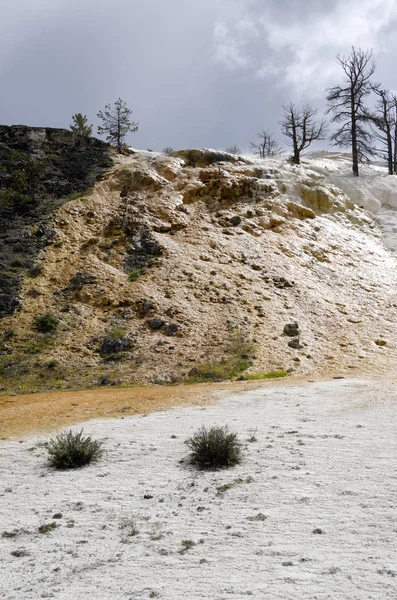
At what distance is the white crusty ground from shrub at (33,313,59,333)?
7.63 meters

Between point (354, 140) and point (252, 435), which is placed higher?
point (354, 140)

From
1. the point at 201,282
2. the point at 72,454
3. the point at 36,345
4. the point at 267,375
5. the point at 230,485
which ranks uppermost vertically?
the point at 201,282

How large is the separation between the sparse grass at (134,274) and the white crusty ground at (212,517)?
33.7ft

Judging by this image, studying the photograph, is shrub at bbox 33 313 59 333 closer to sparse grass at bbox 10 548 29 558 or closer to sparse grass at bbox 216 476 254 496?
sparse grass at bbox 216 476 254 496

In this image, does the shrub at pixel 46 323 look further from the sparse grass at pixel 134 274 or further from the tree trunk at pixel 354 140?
the tree trunk at pixel 354 140

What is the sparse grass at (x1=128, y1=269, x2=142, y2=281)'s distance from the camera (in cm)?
1814

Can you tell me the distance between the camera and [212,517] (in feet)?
16.3

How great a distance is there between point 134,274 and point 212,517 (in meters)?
14.0

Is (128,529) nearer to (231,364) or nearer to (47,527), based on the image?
(47,527)

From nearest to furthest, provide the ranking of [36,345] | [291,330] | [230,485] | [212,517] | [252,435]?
[212,517] < [230,485] < [252,435] < [36,345] < [291,330]

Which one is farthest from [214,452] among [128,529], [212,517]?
[128,529]

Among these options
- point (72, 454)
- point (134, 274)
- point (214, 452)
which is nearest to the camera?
point (214, 452)

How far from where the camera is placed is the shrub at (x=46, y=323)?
1533cm

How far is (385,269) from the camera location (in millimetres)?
23109
